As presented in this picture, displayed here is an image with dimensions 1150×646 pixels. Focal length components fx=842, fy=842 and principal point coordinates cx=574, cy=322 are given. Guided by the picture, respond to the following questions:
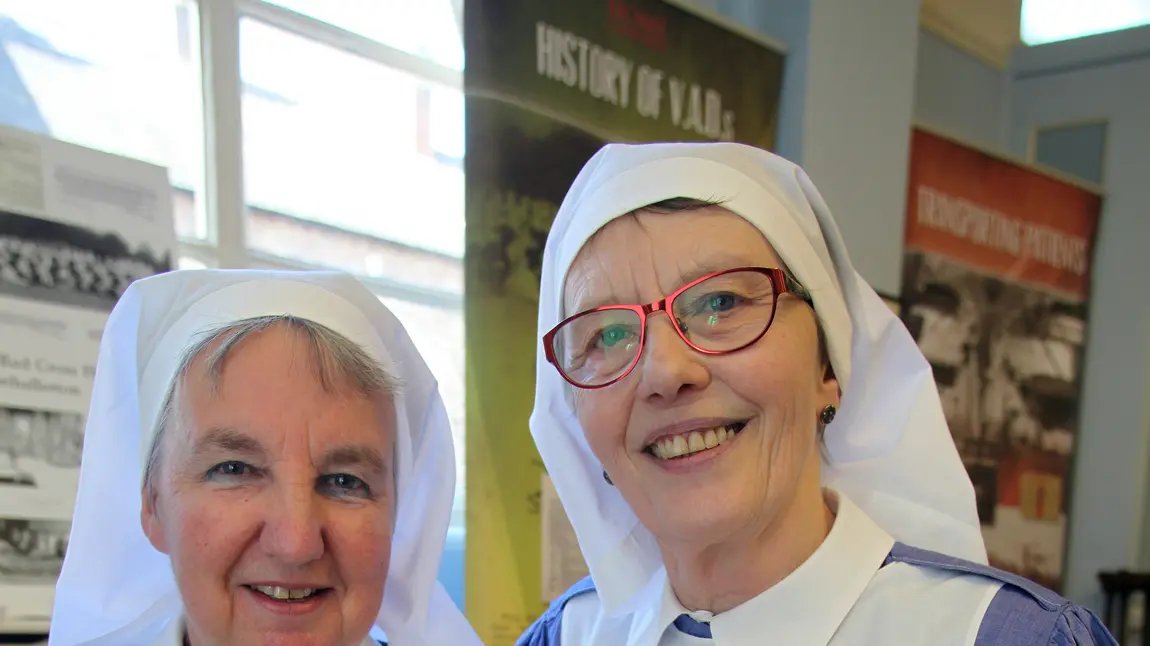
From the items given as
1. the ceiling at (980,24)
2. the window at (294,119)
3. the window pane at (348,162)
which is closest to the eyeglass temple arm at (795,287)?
the window at (294,119)

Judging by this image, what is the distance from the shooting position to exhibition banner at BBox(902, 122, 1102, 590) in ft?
13.6

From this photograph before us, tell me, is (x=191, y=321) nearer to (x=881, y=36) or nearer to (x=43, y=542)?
(x=43, y=542)

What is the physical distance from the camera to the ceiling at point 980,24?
465 cm

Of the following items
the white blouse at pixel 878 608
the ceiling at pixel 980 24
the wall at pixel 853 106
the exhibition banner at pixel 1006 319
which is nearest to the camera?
the white blouse at pixel 878 608

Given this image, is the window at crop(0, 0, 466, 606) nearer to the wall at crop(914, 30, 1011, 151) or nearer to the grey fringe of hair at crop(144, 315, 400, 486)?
the grey fringe of hair at crop(144, 315, 400, 486)

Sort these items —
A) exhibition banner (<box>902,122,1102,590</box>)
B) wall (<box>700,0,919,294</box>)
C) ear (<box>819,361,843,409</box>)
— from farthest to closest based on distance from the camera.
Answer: exhibition banner (<box>902,122,1102,590</box>) → wall (<box>700,0,919,294</box>) → ear (<box>819,361,843,409</box>)

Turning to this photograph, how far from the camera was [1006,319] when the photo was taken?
177 inches

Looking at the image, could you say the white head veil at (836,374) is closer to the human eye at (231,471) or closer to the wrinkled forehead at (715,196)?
the wrinkled forehead at (715,196)

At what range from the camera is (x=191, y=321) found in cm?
139

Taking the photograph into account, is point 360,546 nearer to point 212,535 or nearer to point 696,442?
point 212,535

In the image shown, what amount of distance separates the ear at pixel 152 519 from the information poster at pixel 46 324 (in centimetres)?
96

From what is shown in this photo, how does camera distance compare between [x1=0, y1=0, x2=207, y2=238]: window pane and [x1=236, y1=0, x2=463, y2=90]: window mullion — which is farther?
[x1=236, y1=0, x2=463, y2=90]: window mullion

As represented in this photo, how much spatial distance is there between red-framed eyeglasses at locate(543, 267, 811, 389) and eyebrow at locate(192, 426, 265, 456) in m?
0.51

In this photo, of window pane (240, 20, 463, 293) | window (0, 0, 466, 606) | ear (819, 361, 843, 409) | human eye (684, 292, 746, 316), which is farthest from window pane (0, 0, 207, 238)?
ear (819, 361, 843, 409)
